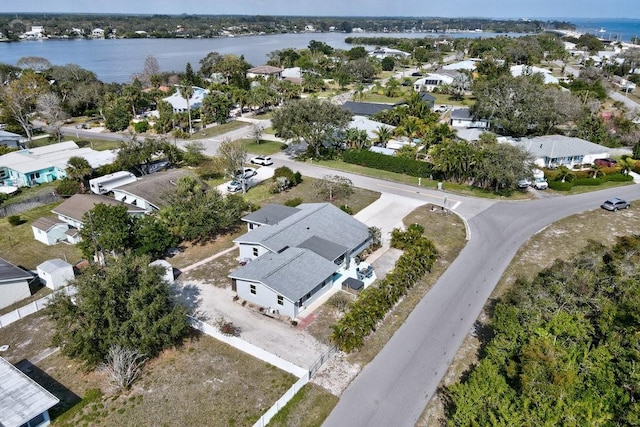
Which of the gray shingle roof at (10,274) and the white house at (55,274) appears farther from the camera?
the white house at (55,274)

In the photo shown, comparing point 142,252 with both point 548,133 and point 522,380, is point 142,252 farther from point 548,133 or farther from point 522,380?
point 548,133

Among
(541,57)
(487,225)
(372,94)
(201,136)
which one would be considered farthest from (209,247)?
(541,57)

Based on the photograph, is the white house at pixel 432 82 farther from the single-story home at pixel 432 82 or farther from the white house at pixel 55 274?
the white house at pixel 55 274

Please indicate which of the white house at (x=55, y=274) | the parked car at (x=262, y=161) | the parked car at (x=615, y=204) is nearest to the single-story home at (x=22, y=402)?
the white house at (x=55, y=274)

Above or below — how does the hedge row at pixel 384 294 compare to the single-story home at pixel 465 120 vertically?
below

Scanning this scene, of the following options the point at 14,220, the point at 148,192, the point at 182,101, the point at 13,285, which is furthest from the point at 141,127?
the point at 13,285

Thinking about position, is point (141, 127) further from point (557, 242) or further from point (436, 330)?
point (557, 242)
